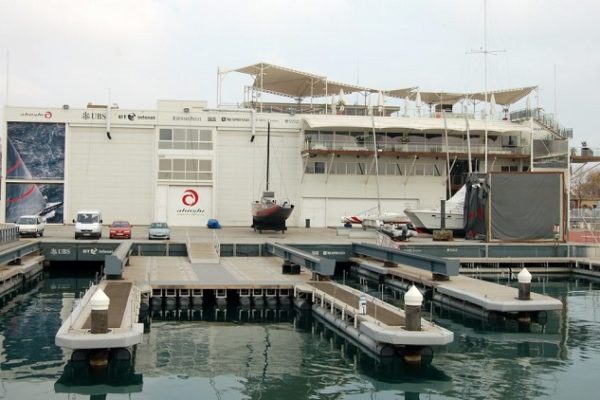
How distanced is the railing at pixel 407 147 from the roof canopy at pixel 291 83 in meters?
7.18

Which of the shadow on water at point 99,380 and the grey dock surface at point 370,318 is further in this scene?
the grey dock surface at point 370,318

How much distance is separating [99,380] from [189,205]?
4842cm

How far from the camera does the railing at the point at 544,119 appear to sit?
7264 cm

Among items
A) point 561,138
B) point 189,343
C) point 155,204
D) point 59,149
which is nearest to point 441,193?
point 561,138

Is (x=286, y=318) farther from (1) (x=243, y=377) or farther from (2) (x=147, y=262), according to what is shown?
(2) (x=147, y=262)

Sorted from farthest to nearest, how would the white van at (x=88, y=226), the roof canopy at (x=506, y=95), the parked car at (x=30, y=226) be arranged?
the roof canopy at (x=506, y=95) < the parked car at (x=30, y=226) < the white van at (x=88, y=226)

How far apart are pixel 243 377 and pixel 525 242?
118 ft

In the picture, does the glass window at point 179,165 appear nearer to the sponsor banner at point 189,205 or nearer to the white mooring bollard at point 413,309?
the sponsor banner at point 189,205

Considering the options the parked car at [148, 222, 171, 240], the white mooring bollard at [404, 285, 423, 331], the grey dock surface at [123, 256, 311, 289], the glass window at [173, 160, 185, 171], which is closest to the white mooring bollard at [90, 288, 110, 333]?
the white mooring bollard at [404, 285, 423, 331]

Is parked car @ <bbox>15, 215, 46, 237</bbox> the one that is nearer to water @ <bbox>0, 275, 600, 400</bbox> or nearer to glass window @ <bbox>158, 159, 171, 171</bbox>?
glass window @ <bbox>158, 159, 171, 171</bbox>

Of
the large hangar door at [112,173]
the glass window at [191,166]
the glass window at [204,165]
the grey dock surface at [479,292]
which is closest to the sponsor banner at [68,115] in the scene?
the large hangar door at [112,173]

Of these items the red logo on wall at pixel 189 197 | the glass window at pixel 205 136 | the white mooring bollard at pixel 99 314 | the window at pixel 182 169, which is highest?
the glass window at pixel 205 136

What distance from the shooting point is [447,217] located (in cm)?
5906

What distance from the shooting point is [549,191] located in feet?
165
